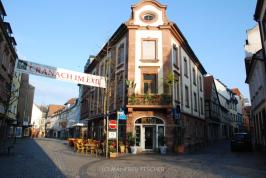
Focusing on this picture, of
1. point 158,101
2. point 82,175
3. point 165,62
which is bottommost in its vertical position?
point 82,175

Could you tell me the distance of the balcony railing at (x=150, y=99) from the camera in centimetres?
2115

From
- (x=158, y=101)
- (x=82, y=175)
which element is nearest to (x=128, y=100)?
(x=158, y=101)

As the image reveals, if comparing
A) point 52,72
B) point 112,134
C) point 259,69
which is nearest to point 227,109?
→ point 259,69

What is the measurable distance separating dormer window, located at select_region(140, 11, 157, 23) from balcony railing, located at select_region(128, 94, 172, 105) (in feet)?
24.1

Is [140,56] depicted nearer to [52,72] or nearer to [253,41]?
[52,72]

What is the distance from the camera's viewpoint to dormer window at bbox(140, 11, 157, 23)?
2397 cm

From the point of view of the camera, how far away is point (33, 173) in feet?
34.3

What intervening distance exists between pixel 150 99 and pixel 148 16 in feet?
26.6

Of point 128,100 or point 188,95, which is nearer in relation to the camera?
point 128,100

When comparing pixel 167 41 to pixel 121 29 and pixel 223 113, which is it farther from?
pixel 223 113

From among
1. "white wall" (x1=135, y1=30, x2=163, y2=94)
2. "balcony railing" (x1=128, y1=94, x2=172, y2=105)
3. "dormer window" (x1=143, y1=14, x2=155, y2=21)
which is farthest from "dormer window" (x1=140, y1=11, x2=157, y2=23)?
"balcony railing" (x1=128, y1=94, x2=172, y2=105)

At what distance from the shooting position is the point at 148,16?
948 inches

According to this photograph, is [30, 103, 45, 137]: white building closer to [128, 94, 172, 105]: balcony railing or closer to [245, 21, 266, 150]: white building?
[128, 94, 172, 105]: balcony railing

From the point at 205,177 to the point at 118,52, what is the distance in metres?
17.9
